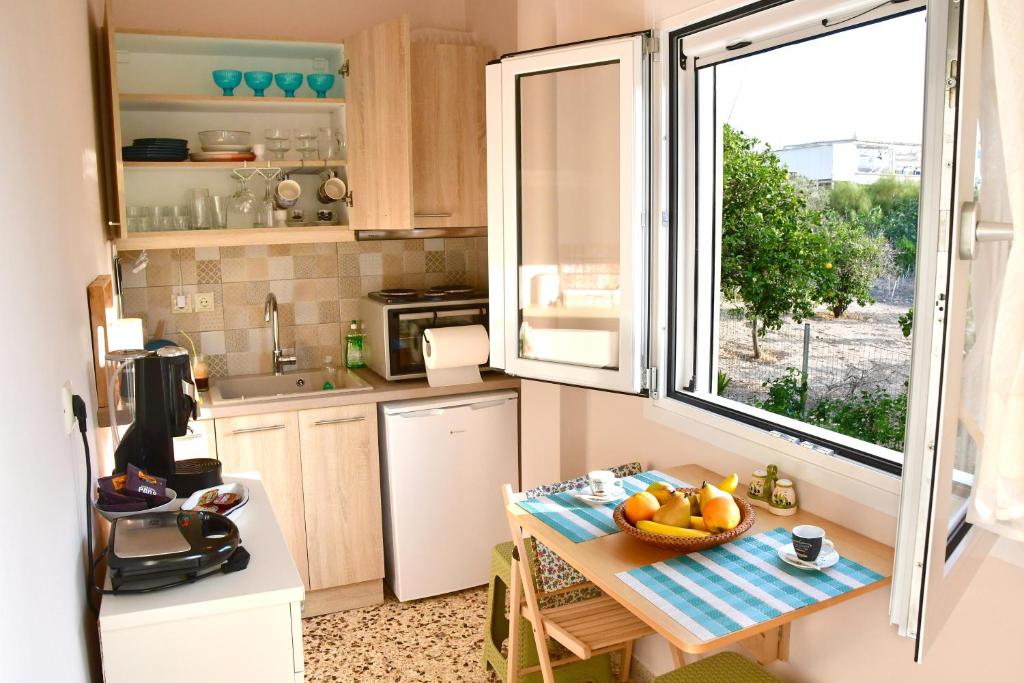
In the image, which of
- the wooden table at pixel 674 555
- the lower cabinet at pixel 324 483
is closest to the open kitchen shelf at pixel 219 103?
the lower cabinet at pixel 324 483

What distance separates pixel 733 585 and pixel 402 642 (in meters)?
1.84

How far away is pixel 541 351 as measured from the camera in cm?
312

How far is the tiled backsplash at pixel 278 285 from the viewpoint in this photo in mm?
3768

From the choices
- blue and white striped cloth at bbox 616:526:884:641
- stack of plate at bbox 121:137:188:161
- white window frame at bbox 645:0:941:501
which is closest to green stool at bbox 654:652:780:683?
blue and white striped cloth at bbox 616:526:884:641

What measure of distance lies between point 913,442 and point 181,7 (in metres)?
3.47

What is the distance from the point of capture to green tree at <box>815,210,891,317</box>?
8.60ft

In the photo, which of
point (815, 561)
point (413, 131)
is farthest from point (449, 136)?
point (815, 561)

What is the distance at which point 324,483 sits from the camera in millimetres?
3549

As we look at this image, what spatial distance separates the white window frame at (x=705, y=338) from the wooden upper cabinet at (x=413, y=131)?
44.8 inches

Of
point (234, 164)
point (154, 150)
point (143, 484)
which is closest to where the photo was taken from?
point (143, 484)

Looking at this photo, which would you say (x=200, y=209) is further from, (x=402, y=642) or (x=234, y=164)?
(x=402, y=642)

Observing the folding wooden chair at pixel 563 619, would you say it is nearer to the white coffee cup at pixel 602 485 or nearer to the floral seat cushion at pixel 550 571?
the floral seat cushion at pixel 550 571

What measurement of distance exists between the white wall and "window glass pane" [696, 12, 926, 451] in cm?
179

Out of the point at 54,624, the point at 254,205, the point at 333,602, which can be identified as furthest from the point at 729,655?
the point at 254,205
